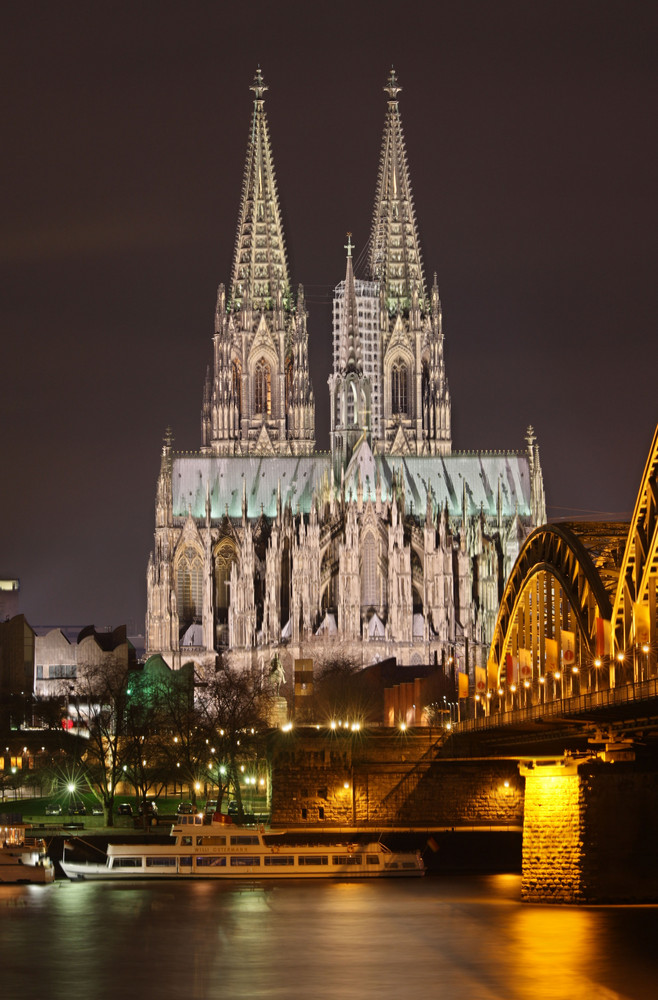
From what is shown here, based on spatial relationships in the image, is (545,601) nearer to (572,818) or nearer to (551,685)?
(551,685)

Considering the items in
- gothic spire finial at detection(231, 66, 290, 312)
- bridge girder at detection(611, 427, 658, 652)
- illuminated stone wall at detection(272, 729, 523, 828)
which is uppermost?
gothic spire finial at detection(231, 66, 290, 312)

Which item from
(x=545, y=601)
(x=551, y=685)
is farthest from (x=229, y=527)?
(x=551, y=685)

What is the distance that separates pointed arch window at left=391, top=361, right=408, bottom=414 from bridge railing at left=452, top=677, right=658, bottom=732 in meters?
114

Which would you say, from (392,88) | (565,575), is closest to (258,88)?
(392,88)

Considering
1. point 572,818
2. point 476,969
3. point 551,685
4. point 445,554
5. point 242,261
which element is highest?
point 242,261

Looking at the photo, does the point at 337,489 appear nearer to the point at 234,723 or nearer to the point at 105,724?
the point at 105,724

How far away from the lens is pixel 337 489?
560 ft

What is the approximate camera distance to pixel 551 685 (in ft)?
246

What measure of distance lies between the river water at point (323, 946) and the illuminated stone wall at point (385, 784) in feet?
45.4

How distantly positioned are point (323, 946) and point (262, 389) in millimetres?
128208

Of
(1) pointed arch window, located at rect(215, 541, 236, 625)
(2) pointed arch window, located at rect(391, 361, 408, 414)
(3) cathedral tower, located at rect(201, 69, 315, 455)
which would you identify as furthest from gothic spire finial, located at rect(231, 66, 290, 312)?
(1) pointed arch window, located at rect(215, 541, 236, 625)

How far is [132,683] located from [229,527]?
1947 centimetres

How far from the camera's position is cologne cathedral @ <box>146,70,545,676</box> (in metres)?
162

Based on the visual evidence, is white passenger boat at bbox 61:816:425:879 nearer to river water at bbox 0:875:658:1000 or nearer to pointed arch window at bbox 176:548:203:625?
river water at bbox 0:875:658:1000
